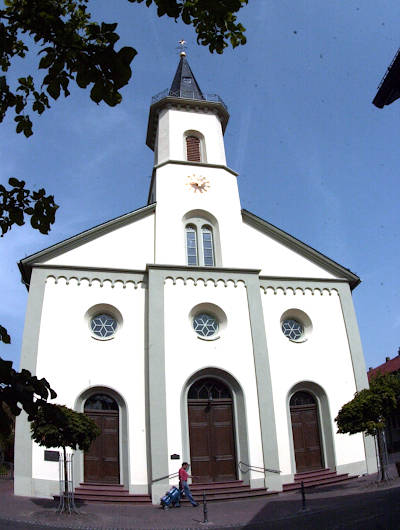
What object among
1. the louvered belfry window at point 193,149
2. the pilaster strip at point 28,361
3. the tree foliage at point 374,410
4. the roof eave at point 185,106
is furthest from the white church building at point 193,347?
the roof eave at point 185,106

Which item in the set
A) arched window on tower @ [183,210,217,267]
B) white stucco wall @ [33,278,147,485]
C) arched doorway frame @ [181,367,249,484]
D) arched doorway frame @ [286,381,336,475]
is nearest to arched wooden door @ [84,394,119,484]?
white stucco wall @ [33,278,147,485]

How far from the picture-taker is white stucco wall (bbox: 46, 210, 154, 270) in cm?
1869

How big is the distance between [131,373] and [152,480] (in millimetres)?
3557

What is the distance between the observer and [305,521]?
10.8 meters

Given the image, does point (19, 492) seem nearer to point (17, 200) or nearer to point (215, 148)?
point (17, 200)

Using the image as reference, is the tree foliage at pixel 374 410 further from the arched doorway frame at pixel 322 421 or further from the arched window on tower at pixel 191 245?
the arched window on tower at pixel 191 245

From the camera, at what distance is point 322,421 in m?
18.5

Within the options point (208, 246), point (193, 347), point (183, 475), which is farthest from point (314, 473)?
point (208, 246)

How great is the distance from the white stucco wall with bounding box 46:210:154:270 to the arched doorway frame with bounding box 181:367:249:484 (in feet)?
15.6

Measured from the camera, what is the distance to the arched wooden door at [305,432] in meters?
17.8

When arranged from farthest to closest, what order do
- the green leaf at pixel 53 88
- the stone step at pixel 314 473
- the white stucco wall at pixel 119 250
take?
1. the white stucco wall at pixel 119 250
2. the stone step at pixel 314 473
3. the green leaf at pixel 53 88

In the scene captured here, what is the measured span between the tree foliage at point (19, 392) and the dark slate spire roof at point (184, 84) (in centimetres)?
2399

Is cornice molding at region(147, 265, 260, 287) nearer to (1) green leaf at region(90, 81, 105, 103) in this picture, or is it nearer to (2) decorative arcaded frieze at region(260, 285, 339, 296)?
(2) decorative arcaded frieze at region(260, 285, 339, 296)

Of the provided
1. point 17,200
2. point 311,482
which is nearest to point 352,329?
point 311,482
